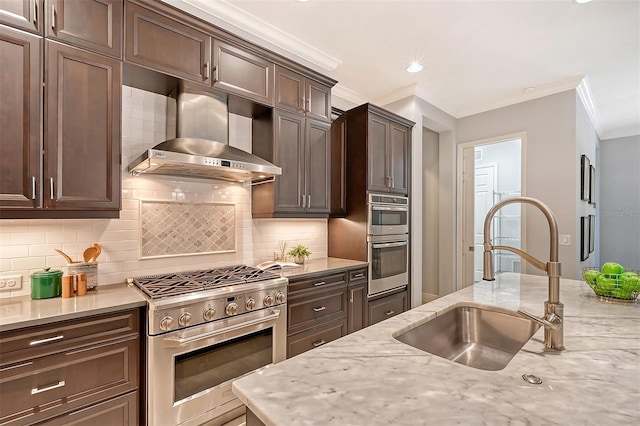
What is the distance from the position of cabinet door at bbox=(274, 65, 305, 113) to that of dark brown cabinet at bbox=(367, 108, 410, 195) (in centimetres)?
80

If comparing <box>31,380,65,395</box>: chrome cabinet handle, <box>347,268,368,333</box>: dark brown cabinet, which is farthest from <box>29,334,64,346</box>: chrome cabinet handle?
<box>347,268,368,333</box>: dark brown cabinet

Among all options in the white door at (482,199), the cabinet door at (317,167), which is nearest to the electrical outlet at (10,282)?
the cabinet door at (317,167)

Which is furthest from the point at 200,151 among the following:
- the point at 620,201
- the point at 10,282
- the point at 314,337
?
the point at 620,201

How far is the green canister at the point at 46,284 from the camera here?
5.47ft

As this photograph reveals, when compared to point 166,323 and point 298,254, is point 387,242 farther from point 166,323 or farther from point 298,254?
point 166,323

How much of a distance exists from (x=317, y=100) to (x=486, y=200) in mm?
3801

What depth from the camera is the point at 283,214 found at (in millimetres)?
→ 2672

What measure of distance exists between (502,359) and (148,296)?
1.77 meters

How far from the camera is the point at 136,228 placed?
2.17m

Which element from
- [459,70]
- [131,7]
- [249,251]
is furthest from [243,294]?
[459,70]

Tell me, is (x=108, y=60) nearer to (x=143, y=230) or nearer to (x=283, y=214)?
(x=143, y=230)

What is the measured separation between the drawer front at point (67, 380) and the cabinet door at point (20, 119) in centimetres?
78

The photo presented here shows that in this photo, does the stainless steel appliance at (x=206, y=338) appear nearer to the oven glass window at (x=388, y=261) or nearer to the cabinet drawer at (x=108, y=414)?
the cabinet drawer at (x=108, y=414)

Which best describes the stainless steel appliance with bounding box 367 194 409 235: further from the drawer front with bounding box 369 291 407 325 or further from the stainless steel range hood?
the stainless steel range hood
